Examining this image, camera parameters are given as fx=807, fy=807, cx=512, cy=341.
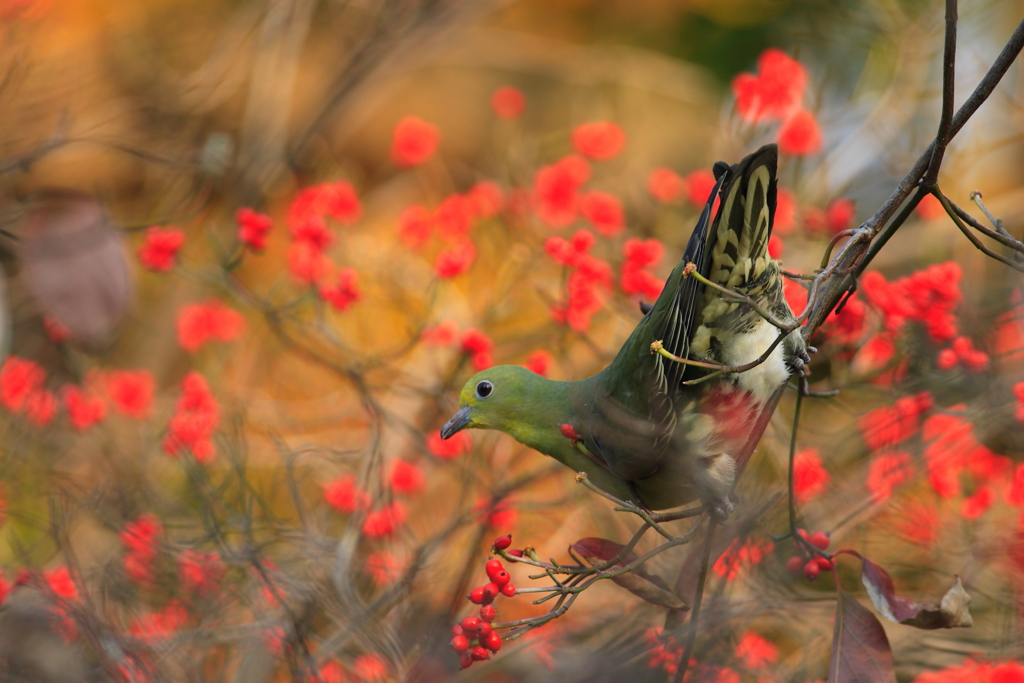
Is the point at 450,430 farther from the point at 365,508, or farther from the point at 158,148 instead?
the point at 158,148

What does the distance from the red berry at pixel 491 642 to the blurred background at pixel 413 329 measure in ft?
0.66

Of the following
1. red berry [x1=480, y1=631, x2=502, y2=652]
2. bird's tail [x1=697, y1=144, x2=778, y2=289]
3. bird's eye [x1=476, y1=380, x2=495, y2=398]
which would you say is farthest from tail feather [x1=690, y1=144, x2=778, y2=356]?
red berry [x1=480, y1=631, x2=502, y2=652]

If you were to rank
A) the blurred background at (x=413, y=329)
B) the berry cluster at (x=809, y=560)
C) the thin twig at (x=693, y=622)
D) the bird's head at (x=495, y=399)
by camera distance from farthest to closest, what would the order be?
the bird's head at (x=495, y=399), the blurred background at (x=413, y=329), the berry cluster at (x=809, y=560), the thin twig at (x=693, y=622)

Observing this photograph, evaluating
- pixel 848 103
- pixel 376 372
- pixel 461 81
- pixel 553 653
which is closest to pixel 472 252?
pixel 376 372

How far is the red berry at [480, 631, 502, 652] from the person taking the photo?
1.22m

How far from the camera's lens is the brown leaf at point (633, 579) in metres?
1.28

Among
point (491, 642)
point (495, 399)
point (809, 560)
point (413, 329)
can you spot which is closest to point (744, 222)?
point (809, 560)

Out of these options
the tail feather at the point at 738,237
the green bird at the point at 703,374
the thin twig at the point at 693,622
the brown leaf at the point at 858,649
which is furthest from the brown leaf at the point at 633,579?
the tail feather at the point at 738,237

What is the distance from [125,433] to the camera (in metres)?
3.08

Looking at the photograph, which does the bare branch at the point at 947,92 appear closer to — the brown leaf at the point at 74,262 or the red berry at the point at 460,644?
the red berry at the point at 460,644

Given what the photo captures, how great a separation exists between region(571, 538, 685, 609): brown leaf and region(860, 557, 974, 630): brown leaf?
1.06 ft

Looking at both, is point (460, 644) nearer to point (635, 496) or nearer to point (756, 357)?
point (635, 496)

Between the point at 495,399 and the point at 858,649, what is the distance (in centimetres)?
95

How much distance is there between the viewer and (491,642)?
123cm
